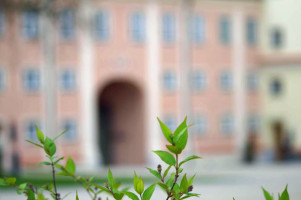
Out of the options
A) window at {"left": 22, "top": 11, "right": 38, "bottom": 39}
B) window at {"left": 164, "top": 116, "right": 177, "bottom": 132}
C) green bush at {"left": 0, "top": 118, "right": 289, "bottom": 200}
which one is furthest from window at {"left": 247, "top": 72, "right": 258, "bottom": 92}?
green bush at {"left": 0, "top": 118, "right": 289, "bottom": 200}

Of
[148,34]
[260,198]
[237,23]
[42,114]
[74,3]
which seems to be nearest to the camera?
[260,198]

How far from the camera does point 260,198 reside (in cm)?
1200

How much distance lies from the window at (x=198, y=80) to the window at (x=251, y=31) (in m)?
3.67

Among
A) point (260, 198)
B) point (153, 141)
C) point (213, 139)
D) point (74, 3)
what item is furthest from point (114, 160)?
point (260, 198)

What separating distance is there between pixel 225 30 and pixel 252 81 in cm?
331

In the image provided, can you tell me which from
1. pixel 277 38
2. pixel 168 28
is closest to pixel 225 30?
pixel 277 38

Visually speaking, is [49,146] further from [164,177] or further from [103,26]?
[103,26]

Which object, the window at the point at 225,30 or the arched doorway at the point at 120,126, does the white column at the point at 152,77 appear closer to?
the arched doorway at the point at 120,126

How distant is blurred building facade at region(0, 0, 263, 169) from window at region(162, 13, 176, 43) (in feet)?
0.18

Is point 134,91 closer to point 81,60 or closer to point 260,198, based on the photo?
point 81,60

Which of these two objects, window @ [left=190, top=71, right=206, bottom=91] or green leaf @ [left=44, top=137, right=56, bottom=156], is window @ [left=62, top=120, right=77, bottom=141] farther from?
green leaf @ [left=44, top=137, right=56, bottom=156]

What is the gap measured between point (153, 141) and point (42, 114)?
606cm

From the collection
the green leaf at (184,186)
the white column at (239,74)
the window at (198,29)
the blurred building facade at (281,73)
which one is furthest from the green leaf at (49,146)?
the white column at (239,74)

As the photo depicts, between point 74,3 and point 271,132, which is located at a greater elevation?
point 74,3
